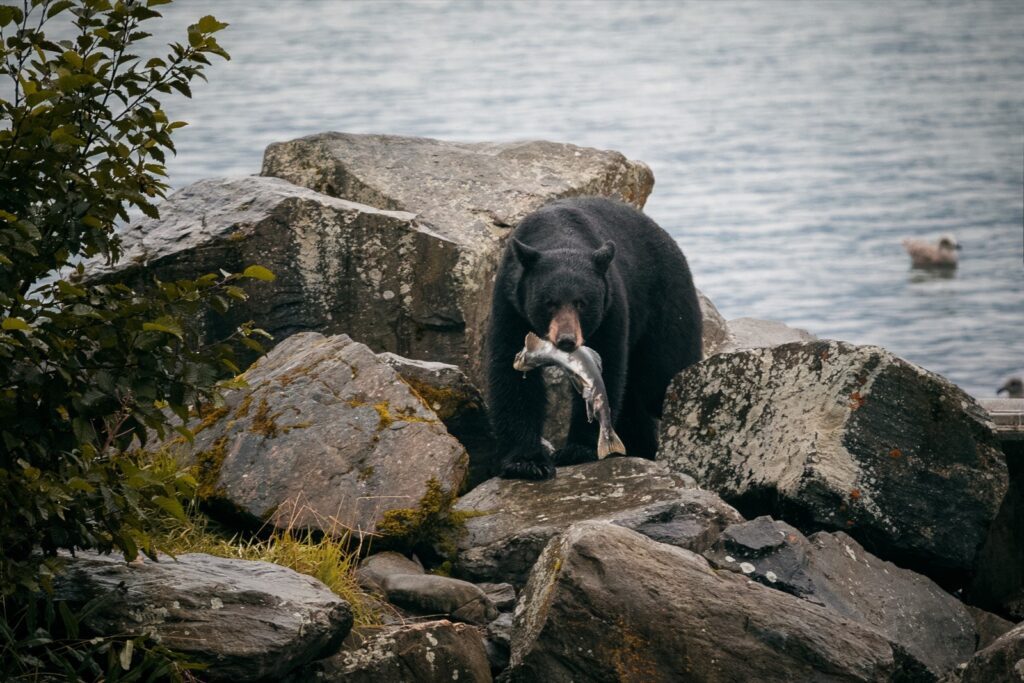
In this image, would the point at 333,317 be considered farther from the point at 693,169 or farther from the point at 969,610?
the point at 693,169

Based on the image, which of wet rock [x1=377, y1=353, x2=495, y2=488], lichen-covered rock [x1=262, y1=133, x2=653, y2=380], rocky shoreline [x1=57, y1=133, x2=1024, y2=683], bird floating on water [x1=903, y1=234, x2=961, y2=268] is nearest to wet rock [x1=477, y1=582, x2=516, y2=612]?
rocky shoreline [x1=57, y1=133, x2=1024, y2=683]

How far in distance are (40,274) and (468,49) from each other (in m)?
84.2

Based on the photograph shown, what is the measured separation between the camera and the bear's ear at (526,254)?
7.28 metres

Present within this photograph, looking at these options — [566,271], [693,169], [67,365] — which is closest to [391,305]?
[566,271]

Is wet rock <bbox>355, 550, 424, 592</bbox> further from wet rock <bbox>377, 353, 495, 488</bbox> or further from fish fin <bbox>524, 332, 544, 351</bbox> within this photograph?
fish fin <bbox>524, 332, 544, 351</bbox>

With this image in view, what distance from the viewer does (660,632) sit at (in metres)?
4.98

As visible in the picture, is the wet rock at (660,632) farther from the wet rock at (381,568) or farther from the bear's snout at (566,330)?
the bear's snout at (566,330)

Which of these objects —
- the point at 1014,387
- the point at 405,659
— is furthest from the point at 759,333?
the point at 405,659

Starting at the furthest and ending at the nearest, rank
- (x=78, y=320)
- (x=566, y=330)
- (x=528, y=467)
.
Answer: (x=566, y=330) < (x=528, y=467) < (x=78, y=320)

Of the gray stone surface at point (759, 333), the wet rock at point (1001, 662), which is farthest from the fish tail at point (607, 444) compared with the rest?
the gray stone surface at point (759, 333)

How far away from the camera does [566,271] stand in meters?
7.26

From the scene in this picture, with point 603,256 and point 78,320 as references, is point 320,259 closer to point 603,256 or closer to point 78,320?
point 603,256

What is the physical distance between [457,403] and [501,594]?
Result: 157 centimetres

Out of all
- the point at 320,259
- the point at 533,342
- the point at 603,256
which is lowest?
the point at 533,342
